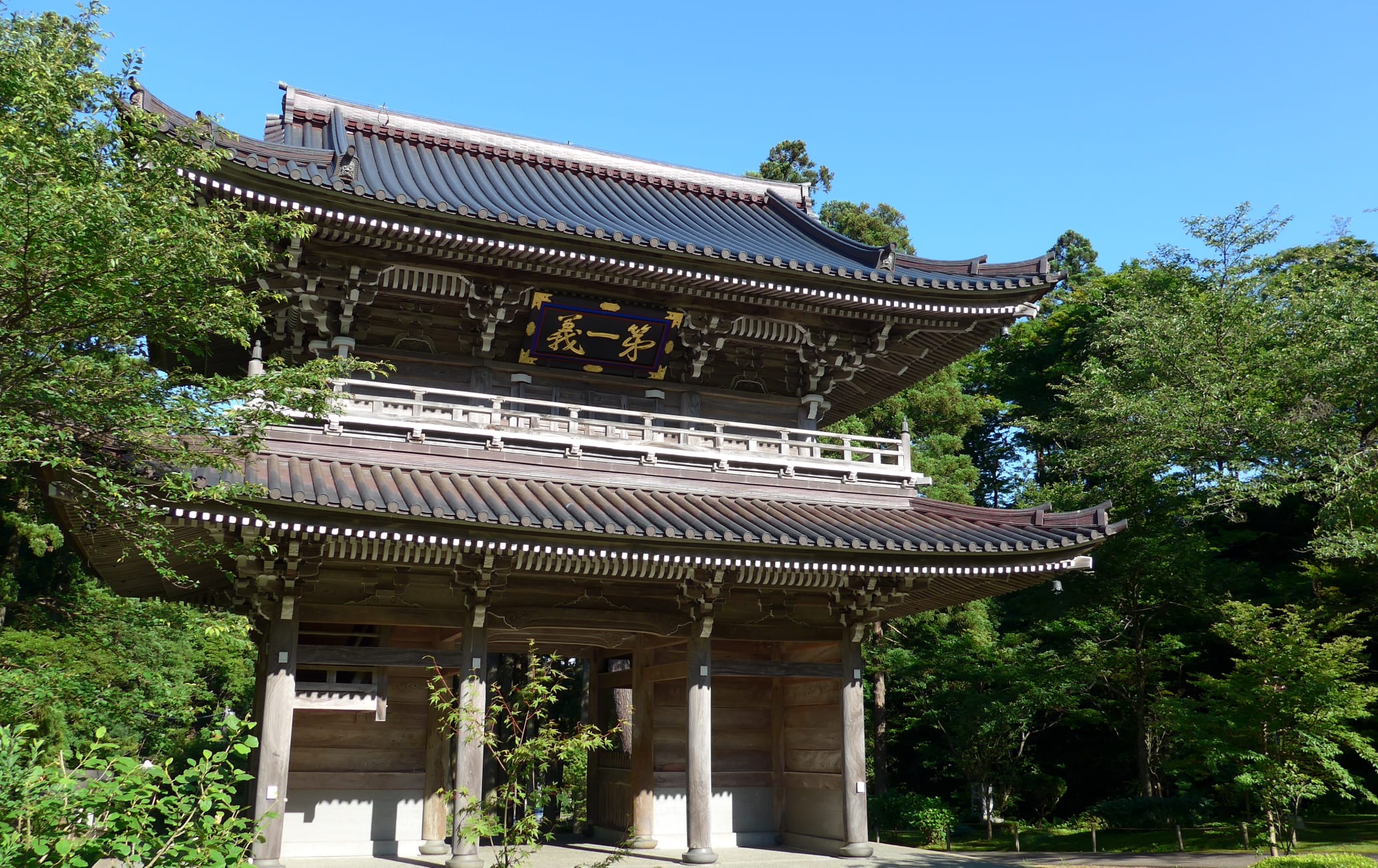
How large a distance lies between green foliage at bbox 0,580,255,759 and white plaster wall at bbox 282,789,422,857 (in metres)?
6.04

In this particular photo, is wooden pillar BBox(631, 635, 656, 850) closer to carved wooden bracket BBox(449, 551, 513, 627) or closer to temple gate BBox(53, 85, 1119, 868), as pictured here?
temple gate BBox(53, 85, 1119, 868)

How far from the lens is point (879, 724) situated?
3016 cm

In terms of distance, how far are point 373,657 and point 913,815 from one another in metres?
16.9

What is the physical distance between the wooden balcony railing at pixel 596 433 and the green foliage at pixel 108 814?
7.24 meters

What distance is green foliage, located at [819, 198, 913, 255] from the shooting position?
4088cm

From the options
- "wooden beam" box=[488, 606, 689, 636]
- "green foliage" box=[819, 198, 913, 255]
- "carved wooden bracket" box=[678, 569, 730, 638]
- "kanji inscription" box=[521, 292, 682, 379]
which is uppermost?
"green foliage" box=[819, 198, 913, 255]

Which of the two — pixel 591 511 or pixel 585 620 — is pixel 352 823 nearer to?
pixel 585 620

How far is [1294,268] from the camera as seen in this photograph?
31.4m

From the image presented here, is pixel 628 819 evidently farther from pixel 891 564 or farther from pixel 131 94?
pixel 131 94

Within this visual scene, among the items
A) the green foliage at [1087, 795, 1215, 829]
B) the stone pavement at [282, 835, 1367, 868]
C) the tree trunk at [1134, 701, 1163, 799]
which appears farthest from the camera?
the tree trunk at [1134, 701, 1163, 799]

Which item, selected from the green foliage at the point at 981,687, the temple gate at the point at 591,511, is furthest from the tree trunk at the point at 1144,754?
the temple gate at the point at 591,511

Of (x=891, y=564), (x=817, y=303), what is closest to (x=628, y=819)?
(x=891, y=564)

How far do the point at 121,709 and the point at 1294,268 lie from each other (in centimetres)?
3338

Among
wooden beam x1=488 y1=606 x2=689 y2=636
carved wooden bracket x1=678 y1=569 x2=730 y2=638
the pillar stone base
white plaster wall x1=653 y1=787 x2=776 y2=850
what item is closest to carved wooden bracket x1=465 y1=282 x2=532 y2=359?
wooden beam x1=488 y1=606 x2=689 y2=636
